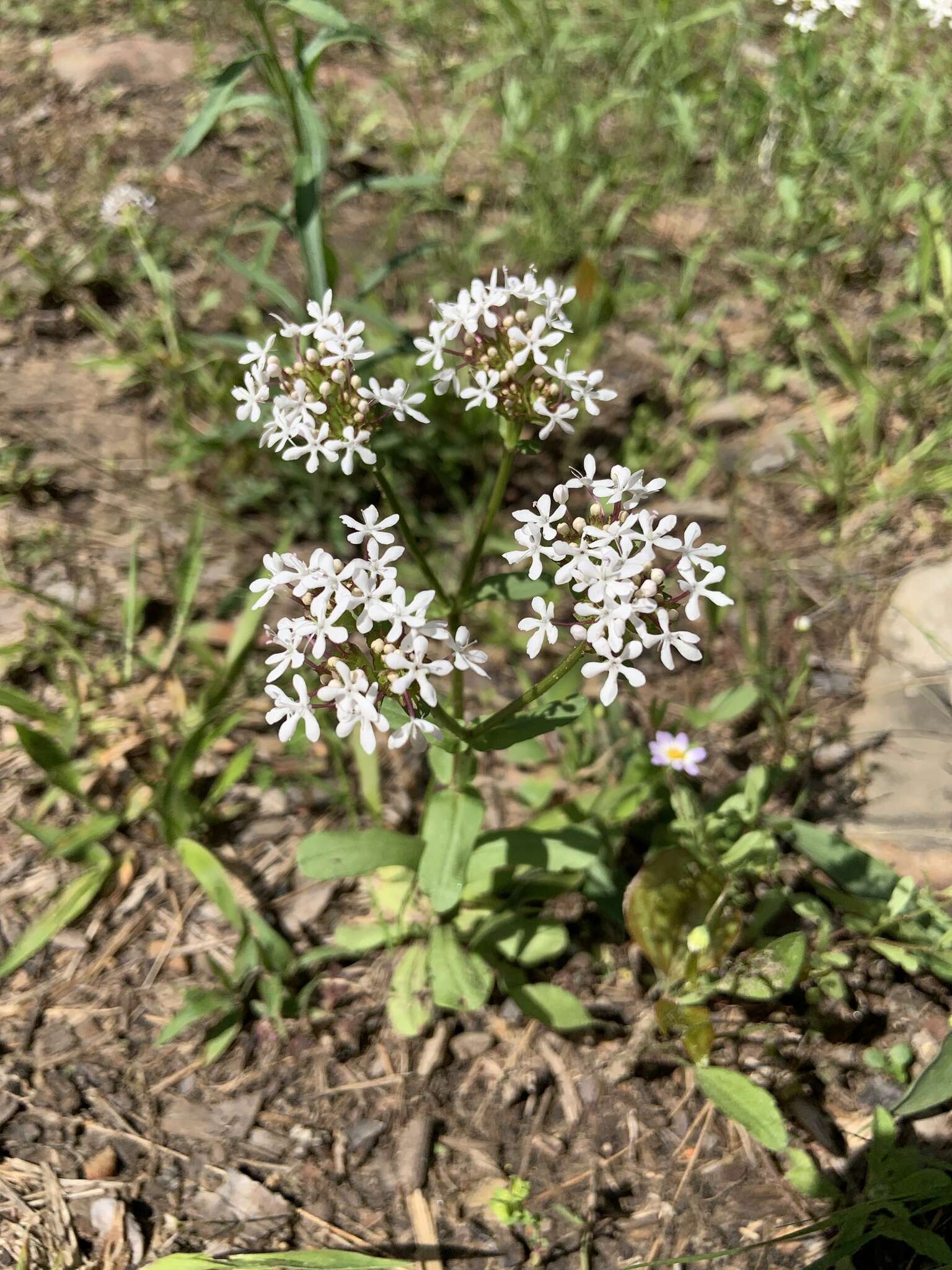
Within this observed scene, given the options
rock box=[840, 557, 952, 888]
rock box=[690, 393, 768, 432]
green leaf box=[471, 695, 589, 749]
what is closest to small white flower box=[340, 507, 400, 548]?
green leaf box=[471, 695, 589, 749]

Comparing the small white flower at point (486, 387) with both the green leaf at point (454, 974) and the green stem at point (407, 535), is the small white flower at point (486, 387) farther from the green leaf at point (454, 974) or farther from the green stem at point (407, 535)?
the green leaf at point (454, 974)

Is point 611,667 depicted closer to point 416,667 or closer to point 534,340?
point 416,667

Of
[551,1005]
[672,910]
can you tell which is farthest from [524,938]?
[672,910]

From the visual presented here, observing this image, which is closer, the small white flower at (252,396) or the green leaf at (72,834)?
the small white flower at (252,396)

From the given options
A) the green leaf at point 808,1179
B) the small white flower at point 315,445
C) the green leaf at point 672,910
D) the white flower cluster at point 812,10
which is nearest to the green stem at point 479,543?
the small white flower at point 315,445

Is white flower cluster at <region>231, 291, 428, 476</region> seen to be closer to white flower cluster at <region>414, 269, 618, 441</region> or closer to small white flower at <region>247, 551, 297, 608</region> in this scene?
white flower cluster at <region>414, 269, 618, 441</region>

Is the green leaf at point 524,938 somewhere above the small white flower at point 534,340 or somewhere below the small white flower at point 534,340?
below
